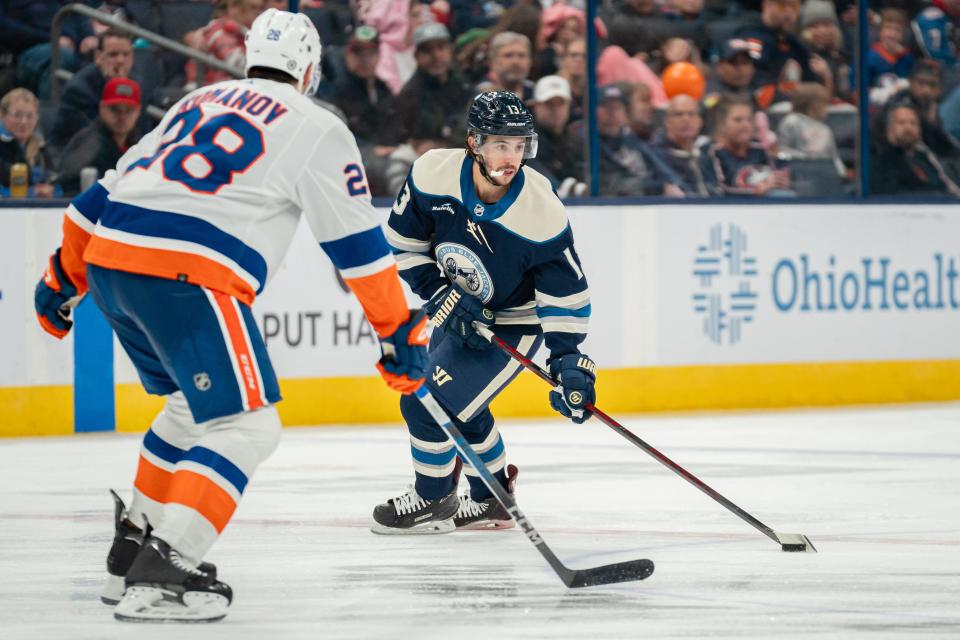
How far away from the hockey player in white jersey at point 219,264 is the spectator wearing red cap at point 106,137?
3.38 m

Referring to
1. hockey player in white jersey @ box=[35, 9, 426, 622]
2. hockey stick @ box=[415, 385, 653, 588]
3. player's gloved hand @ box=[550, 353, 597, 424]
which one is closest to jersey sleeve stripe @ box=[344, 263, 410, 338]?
hockey player in white jersey @ box=[35, 9, 426, 622]

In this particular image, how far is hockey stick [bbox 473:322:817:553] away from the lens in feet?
11.4

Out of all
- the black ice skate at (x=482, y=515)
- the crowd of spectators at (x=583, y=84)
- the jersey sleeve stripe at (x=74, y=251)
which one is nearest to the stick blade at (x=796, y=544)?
the black ice skate at (x=482, y=515)

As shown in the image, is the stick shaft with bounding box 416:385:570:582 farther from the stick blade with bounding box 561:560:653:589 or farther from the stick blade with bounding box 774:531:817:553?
the stick blade with bounding box 774:531:817:553

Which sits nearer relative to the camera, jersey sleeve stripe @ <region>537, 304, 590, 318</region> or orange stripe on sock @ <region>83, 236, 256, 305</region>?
orange stripe on sock @ <region>83, 236, 256, 305</region>

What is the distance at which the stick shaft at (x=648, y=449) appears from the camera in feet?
11.8

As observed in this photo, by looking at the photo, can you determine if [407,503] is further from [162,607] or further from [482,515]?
[162,607]

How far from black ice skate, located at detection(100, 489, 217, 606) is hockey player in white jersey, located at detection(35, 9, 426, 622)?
22cm

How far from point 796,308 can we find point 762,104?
1.07 meters

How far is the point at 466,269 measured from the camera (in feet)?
12.3

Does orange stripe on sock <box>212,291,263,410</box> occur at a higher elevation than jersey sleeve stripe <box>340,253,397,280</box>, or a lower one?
lower

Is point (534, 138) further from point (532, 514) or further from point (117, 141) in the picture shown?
point (117, 141)

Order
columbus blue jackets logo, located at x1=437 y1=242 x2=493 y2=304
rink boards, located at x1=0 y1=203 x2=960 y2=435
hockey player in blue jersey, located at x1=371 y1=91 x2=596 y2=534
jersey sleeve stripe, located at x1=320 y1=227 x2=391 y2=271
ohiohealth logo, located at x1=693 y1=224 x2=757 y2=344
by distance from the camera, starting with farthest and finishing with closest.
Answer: ohiohealth logo, located at x1=693 y1=224 x2=757 y2=344 < rink boards, located at x1=0 y1=203 x2=960 y2=435 < columbus blue jackets logo, located at x1=437 y1=242 x2=493 y2=304 < hockey player in blue jersey, located at x1=371 y1=91 x2=596 y2=534 < jersey sleeve stripe, located at x1=320 y1=227 x2=391 y2=271

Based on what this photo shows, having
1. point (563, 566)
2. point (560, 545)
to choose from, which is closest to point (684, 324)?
point (560, 545)
